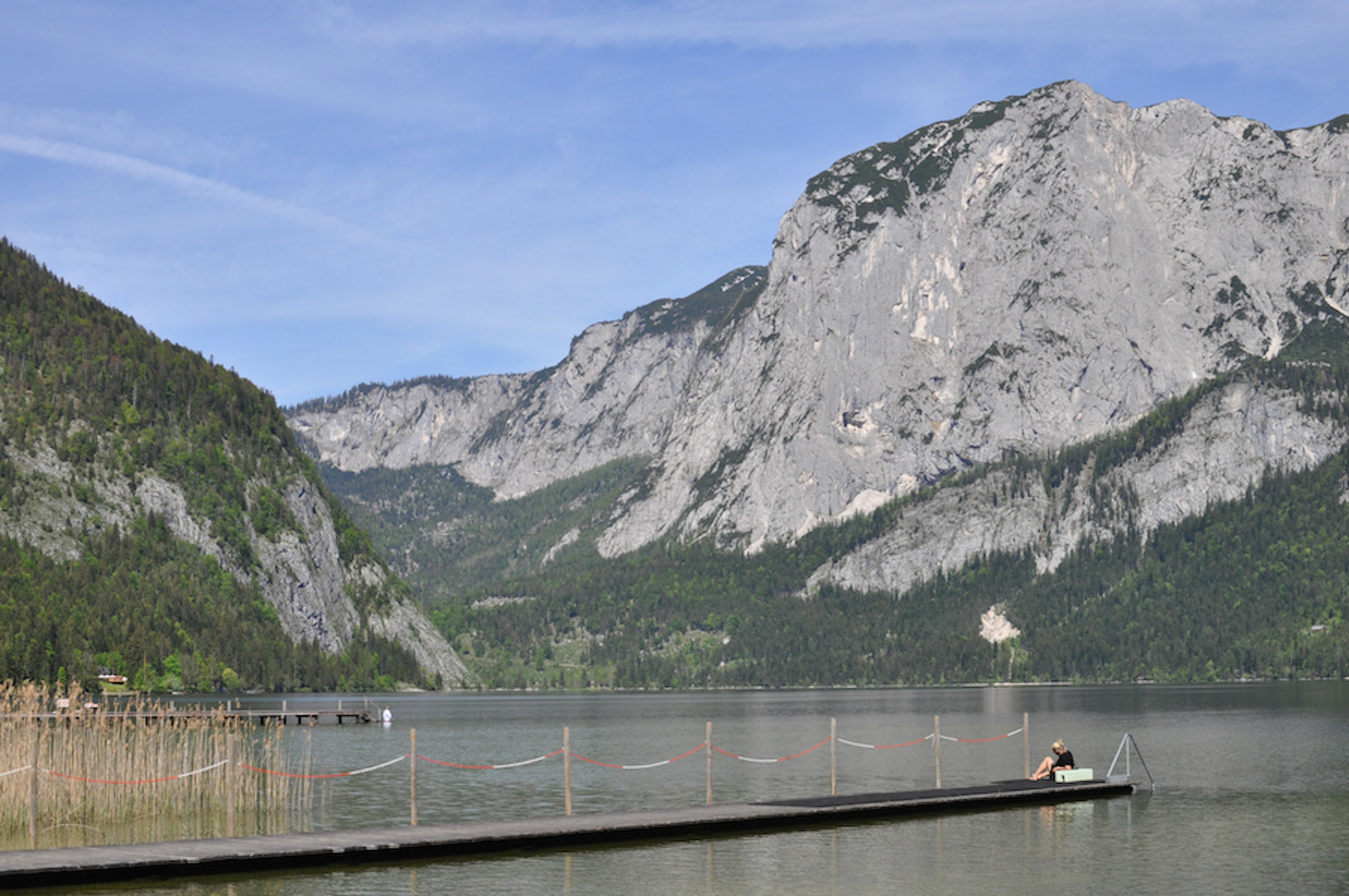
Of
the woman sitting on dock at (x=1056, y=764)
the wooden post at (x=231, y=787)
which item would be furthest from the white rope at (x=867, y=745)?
the wooden post at (x=231, y=787)

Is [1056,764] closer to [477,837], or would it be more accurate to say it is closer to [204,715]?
[477,837]

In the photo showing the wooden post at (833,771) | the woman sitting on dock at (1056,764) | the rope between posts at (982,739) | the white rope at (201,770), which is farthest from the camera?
the rope between posts at (982,739)

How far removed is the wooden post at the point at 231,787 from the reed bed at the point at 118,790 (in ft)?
0.36

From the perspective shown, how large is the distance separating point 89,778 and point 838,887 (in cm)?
3257

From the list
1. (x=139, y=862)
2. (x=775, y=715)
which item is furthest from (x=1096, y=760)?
(x=775, y=715)

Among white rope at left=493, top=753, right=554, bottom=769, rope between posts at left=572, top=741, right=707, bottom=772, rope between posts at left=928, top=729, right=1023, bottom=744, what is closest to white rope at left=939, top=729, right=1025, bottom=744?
rope between posts at left=928, top=729, right=1023, bottom=744

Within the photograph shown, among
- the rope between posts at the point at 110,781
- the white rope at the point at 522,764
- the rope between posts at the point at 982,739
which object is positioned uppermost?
the rope between posts at the point at 110,781

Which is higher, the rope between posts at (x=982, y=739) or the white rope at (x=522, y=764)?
the white rope at (x=522, y=764)

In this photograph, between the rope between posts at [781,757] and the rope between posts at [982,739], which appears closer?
the rope between posts at [781,757]

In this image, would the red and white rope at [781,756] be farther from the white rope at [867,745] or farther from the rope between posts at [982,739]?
the rope between posts at [982,739]

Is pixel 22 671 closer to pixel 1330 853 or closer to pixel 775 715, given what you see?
pixel 775 715

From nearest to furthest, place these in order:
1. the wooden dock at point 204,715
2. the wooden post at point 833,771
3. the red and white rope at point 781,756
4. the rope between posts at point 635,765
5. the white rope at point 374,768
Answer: the wooden post at point 833,771
the white rope at point 374,768
the wooden dock at point 204,715
the rope between posts at point 635,765
the red and white rope at point 781,756

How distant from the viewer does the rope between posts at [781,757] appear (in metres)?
85.6

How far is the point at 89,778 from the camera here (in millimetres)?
58000
